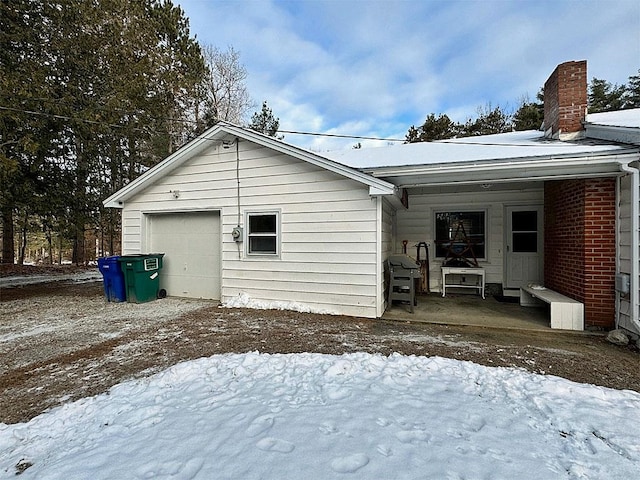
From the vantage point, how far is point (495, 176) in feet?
18.2

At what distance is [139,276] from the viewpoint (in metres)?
7.21

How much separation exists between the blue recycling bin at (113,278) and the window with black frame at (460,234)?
25.0ft

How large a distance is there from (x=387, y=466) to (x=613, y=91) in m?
27.2

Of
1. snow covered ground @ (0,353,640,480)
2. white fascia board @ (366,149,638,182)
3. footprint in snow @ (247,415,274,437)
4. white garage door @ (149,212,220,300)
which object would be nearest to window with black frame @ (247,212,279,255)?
white garage door @ (149,212,220,300)

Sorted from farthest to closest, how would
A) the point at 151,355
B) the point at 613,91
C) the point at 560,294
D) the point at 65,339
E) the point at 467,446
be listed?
the point at 613,91, the point at 560,294, the point at 65,339, the point at 151,355, the point at 467,446

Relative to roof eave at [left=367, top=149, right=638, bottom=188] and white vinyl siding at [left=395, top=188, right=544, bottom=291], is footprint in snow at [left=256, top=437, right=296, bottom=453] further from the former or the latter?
white vinyl siding at [left=395, top=188, right=544, bottom=291]

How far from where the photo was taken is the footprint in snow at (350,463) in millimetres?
1926

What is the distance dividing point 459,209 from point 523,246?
1.71m

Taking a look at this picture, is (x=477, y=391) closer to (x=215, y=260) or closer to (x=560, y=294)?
(x=560, y=294)

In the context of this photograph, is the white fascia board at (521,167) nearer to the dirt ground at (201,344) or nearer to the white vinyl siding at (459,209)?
the dirt ground at (201,344)

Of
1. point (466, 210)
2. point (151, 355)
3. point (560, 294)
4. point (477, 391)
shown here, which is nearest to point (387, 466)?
point (477, 391)

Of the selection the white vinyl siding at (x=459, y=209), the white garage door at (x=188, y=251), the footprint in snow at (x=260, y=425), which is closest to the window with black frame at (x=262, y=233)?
the white garage door at (x=188, y=251)

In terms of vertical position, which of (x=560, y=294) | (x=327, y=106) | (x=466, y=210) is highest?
(x=327, y=106)

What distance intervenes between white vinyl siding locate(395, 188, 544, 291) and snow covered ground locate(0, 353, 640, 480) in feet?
17.4
